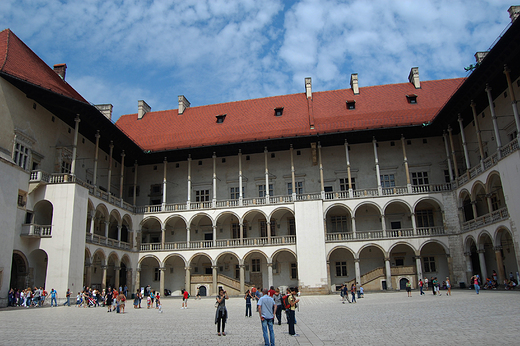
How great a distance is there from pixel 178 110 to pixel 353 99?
17069mm

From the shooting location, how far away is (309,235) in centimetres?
3120

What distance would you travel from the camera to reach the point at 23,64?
84.1ft

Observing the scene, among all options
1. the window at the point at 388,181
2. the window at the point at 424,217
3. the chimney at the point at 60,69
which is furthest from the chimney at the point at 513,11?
the chimney at the point at 60,69

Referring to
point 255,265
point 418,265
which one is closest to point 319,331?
point 418,265

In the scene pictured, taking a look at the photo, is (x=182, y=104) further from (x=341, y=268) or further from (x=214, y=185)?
(x=341, y=268)

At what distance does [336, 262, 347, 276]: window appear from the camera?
32312 millimetres

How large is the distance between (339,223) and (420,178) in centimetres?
724

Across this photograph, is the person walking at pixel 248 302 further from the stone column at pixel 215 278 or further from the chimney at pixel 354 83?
the chimney at pixel 354 83

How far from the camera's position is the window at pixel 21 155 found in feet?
78.0

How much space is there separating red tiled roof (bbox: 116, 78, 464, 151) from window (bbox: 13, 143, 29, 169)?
36.5 feet

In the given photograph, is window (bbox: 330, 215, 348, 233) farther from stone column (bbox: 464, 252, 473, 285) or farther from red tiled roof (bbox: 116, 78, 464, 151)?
stone column (bbox: 464, 252, 473, 285)

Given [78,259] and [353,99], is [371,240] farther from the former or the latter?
[78,259]

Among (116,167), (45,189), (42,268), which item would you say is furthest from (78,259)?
(116,167)

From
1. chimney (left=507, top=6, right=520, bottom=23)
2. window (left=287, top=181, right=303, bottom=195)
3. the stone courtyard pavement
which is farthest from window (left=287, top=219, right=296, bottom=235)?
chimney (left=507, top=6, right=520, bottom=23)
